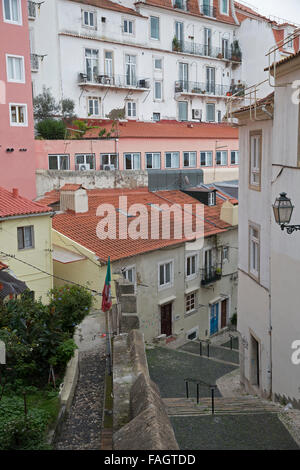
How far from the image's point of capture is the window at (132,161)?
34.2m

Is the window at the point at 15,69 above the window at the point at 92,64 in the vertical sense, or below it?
below

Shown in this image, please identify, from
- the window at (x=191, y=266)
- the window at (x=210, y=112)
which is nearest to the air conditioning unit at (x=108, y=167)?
the window at (x=191, y=266)

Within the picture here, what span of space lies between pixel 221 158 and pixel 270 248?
2736cm

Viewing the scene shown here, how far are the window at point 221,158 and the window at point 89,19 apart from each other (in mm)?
13967

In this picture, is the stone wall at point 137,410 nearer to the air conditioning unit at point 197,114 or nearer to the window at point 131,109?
the window at point 131,109

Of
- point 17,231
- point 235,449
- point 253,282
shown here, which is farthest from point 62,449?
point 17,231

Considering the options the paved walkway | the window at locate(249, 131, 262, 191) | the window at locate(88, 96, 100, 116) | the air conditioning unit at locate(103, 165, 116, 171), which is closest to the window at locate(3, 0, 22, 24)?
the air conditioning unit at locate(103, 165, 116, 171)

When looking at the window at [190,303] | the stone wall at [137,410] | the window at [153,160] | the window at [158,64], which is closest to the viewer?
the stone wall at [137,410]

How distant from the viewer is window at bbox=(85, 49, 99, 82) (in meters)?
38.6

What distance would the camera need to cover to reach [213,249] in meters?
29.6

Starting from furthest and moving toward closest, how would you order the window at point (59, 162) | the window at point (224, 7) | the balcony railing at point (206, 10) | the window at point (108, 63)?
the window at point (224, 7)
the balcony railing at point (206, 10)
the window at point (108, 63)
the window at point (59, 162)

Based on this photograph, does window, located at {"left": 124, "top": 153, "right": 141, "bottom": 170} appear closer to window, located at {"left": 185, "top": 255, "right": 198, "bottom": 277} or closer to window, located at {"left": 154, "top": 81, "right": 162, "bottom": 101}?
window, located at {"left": 185, "top": 255, "right": 198, "bottom": 277}

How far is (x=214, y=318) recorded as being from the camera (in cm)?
3061

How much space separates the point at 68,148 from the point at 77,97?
27.8 feet
